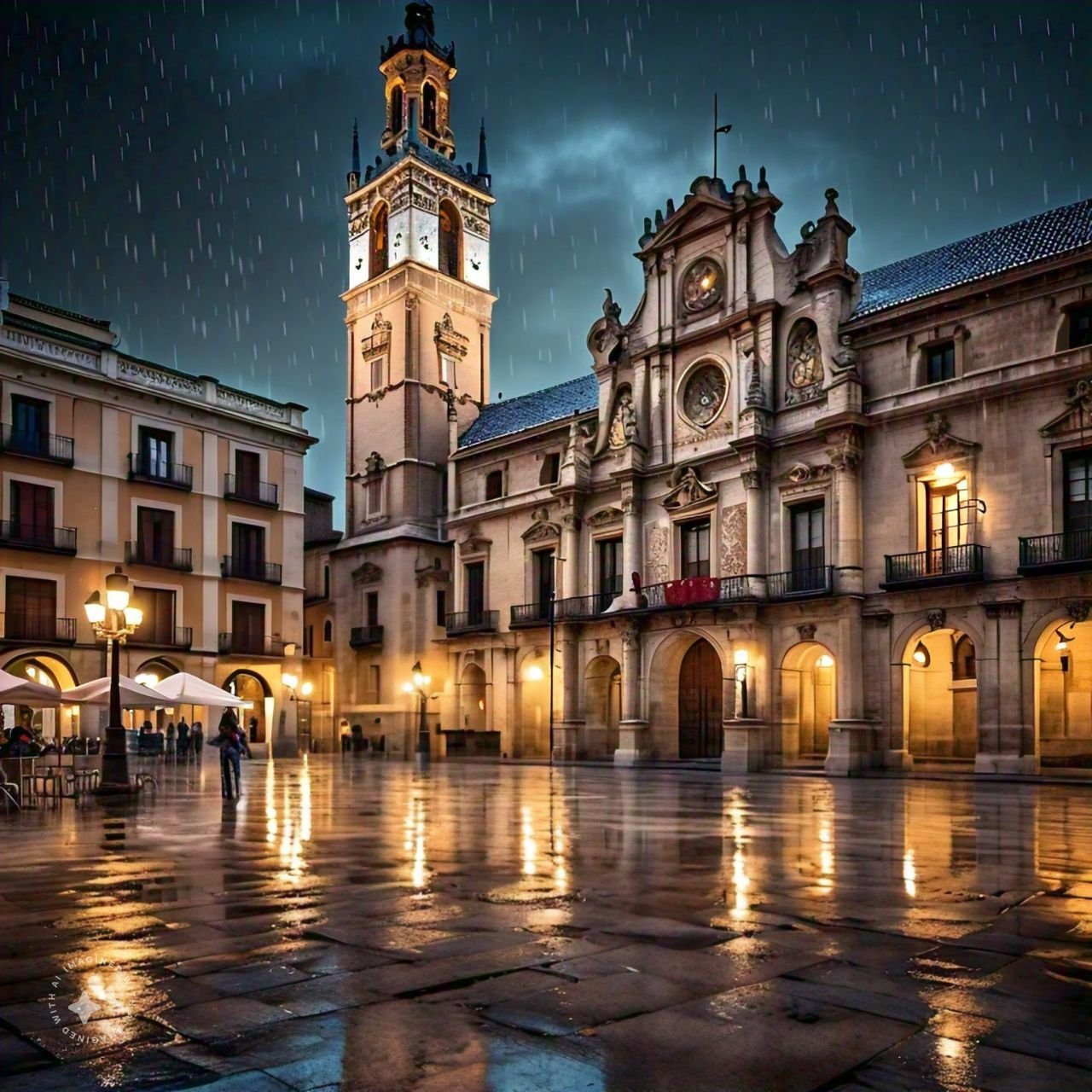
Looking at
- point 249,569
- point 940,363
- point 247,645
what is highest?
point 940,363

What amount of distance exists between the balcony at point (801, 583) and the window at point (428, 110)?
33739mm

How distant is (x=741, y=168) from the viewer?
37188mm

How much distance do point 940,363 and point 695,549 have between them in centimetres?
1045

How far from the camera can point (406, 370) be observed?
50.9 metres

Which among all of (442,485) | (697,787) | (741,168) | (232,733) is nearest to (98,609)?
(232,733)

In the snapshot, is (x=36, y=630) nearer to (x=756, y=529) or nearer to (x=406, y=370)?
(x=406, y=370)

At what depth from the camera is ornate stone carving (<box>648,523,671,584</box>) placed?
38438mm

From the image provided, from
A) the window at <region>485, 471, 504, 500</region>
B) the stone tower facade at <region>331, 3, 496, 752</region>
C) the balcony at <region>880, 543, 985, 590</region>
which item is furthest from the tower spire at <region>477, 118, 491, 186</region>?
the balcony at <region>880, 543, 985, 590</region>

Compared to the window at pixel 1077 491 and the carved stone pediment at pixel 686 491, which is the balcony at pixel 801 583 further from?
the window at pixel 1077 491

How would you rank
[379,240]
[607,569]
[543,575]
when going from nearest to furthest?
[607,569] < [543,575] < [379,240]

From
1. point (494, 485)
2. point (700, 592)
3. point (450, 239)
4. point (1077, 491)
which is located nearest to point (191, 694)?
point (700, 592)

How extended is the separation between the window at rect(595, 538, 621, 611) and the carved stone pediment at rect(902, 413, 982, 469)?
1258cm

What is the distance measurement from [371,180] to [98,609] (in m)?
41.1

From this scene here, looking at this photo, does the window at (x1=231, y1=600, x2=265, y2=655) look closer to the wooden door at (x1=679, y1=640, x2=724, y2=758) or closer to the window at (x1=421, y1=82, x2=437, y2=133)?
the wooden door at (x1=679, y1=640, x2=724, y2=758)
